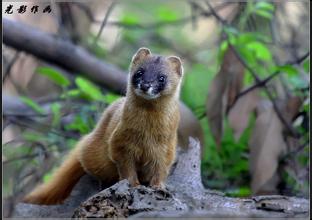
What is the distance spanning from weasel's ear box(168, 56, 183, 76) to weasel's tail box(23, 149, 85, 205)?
3.77ft

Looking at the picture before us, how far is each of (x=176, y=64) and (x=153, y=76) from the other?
0.47 meters

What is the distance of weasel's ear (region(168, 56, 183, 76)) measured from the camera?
5.03 metres

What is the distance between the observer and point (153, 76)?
15.3ft

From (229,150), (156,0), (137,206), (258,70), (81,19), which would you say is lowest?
(137,206)

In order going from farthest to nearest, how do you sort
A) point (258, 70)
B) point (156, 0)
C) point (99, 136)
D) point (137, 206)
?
point (156, 0) → point (258, 70) → point (99, 136) → point (137, 206)

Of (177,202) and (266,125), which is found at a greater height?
(266,125)

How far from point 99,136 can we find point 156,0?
585cm

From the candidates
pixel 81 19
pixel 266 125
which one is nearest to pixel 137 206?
pixel 266 125

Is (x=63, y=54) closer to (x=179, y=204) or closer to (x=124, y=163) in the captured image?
(x=124, y=163)

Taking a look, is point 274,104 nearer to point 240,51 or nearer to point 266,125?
point 266,125

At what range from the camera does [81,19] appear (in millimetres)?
9750

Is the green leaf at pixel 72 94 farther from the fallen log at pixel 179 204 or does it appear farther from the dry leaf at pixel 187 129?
the fallen log at pixel 179 204

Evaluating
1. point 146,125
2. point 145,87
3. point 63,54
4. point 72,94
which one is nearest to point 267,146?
point 72,94

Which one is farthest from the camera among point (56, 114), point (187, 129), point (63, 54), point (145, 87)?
point (63, 54)
